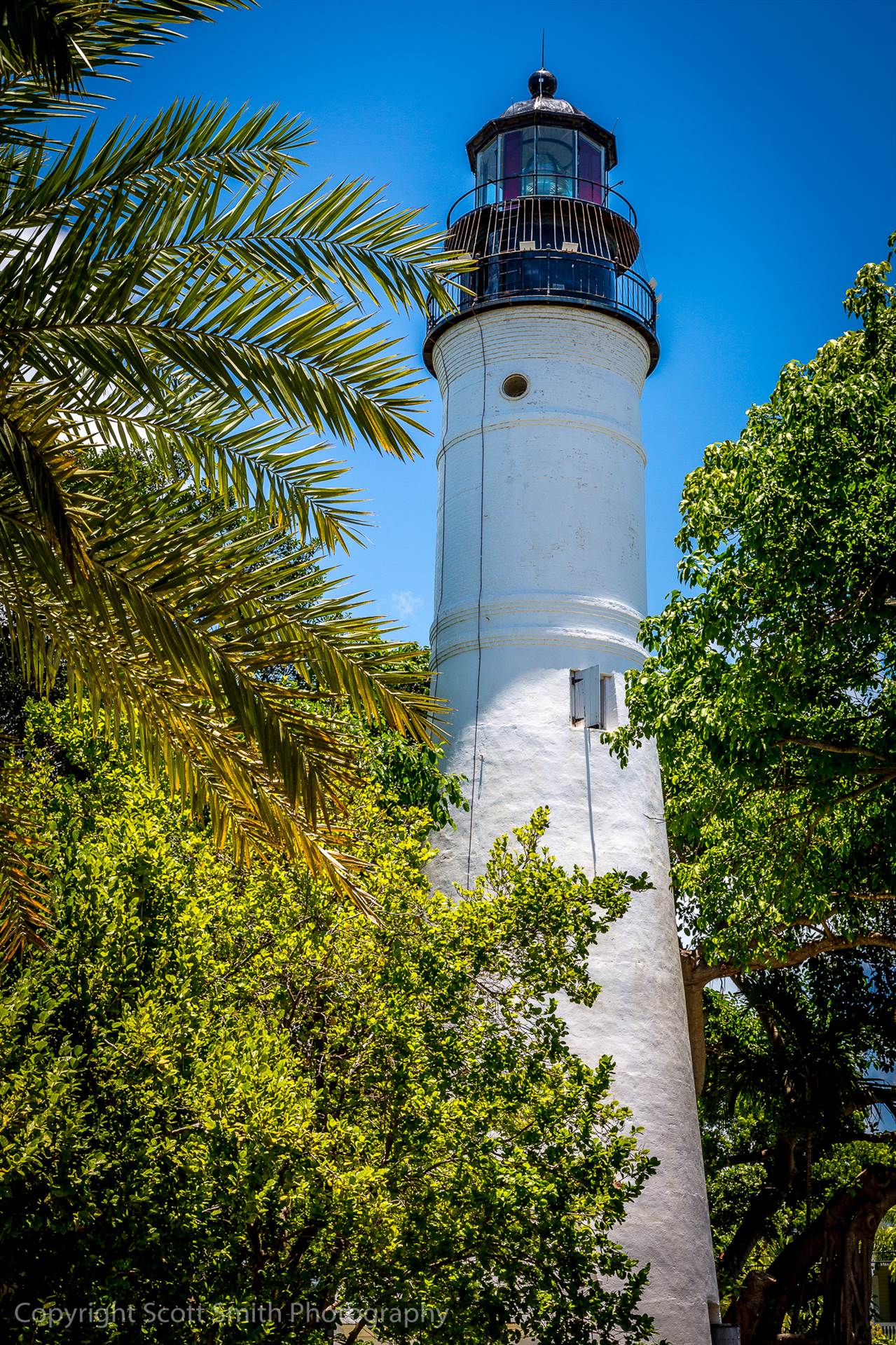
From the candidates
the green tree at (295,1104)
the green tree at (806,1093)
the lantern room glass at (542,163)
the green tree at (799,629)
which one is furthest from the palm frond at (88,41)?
the green tree at (806,1093)

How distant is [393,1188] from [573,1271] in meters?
1.18

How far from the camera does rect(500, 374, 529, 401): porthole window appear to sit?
16766 mm

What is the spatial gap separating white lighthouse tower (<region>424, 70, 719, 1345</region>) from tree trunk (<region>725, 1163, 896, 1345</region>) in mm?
4083

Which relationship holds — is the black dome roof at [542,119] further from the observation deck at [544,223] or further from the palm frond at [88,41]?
the palm frond at [88,41]

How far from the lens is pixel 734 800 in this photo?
486 inches

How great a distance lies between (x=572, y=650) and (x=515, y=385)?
3.60 m

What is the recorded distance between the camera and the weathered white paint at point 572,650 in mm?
14117

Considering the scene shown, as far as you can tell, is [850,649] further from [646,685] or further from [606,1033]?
[606,1033]

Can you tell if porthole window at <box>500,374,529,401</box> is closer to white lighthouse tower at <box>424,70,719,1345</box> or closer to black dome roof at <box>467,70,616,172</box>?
white lighthouse tower at <box>424,70,719,1345</box>

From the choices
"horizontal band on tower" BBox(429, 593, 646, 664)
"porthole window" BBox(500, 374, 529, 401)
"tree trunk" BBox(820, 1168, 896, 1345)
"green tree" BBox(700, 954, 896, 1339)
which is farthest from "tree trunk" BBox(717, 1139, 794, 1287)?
"porthole window" BBox(500, 374, 529, 401)

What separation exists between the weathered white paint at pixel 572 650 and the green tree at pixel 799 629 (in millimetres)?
2524

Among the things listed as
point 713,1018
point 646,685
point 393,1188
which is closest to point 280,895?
point 393,1188

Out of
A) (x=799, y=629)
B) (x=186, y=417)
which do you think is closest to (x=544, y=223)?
(x=799, y=629)

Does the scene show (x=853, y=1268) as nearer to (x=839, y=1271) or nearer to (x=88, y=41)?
(x=839, y=1271)
